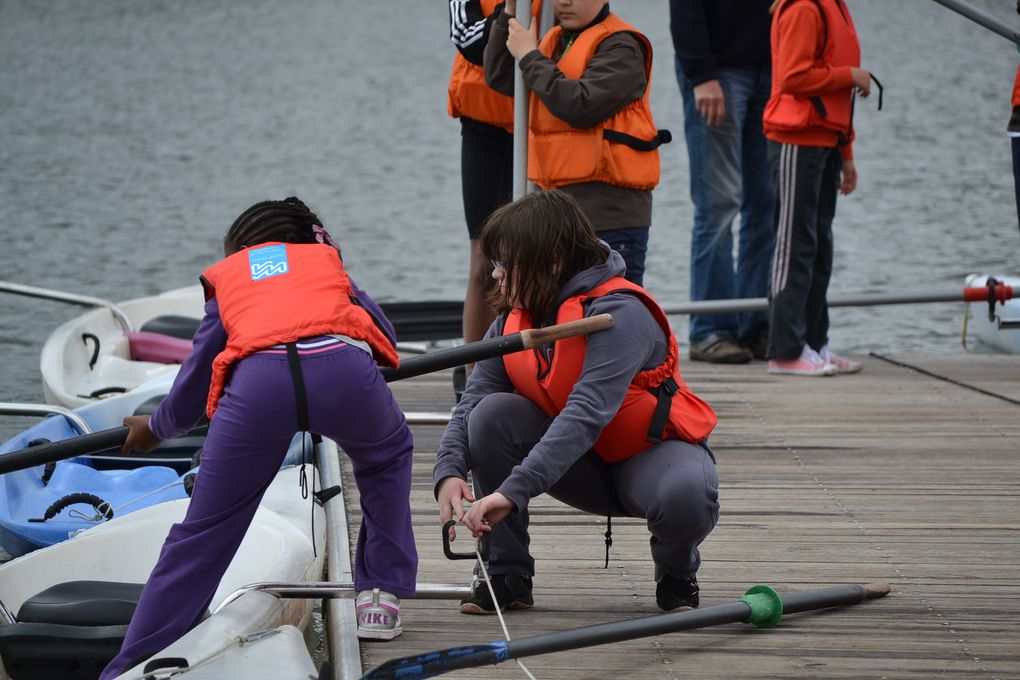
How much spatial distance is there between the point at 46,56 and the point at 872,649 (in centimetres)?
3657

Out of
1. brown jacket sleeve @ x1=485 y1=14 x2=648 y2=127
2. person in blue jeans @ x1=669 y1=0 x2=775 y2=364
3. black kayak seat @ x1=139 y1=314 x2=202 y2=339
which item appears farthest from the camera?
black kayak seat @ x1=139 y1=314 x2=202 y2=339

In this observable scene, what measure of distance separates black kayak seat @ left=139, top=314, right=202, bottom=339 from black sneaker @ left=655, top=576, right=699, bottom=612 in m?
4.48

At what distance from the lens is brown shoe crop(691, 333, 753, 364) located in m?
6.18

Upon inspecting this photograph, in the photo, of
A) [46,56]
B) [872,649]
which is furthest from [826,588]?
[46,56]

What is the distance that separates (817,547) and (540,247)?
4.07 ft

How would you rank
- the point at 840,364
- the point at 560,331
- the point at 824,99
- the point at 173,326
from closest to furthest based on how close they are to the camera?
the point at 560,331 < the point at 824,99 < the point at 840,364 < the point at 173,326

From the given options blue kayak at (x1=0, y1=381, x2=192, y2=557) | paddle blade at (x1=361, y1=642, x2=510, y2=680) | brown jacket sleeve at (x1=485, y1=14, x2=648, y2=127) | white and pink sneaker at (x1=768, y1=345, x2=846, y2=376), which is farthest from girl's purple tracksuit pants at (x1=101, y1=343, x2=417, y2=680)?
white and pink sneaker at (x1=768, y1=345, x2=846, y2=376)

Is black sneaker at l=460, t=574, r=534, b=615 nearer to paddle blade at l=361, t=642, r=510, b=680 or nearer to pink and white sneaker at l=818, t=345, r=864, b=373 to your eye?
paddle blade at l=361, t=642, r=510, b=680

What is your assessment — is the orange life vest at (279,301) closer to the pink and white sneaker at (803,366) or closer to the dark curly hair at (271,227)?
the dark curly hair at (271,227)

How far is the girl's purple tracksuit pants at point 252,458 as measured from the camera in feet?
9.46

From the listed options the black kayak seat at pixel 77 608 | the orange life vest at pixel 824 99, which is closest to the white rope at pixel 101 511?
the black kayak seat at pixel 77 608

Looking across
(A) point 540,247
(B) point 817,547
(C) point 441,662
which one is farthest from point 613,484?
(B) point 817,547

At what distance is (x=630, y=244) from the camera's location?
4.39 metres

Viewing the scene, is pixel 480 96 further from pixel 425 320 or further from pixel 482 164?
pixel 425 320
